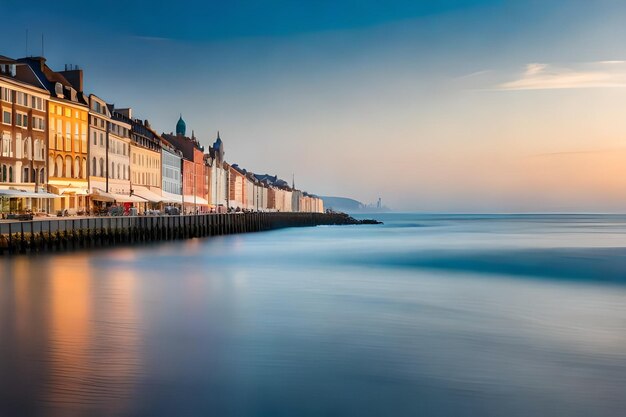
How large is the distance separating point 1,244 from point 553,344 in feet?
109

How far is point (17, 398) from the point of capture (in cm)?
1112

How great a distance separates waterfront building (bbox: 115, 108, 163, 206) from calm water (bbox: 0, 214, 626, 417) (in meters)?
51.6

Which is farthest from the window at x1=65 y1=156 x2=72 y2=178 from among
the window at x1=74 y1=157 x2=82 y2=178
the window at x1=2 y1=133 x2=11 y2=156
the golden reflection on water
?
the golden reflection on water

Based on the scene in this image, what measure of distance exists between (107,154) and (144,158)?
21798 millimetres

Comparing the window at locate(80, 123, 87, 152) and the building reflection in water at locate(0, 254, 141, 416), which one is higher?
the window at locate(80, 123, 87, 152)

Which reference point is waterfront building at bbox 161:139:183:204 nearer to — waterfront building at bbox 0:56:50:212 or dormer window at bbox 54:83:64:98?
dormer window at bbox 54:83:64:98

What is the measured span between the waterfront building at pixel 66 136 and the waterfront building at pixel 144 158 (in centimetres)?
1022

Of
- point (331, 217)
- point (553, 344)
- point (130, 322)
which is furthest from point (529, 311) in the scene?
point (331, 217)

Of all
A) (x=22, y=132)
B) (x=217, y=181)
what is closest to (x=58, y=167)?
(x=22, y=132)

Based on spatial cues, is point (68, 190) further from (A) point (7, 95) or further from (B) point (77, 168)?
(A) point (7, 95)

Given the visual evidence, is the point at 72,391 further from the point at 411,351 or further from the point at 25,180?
the point at 25,180

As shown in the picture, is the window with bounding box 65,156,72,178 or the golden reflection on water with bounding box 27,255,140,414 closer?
the golden reflection on water with bounding box 27,255,140,414

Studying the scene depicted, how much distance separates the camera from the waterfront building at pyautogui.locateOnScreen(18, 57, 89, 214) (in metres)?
62.7

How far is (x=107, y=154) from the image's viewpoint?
224ft
